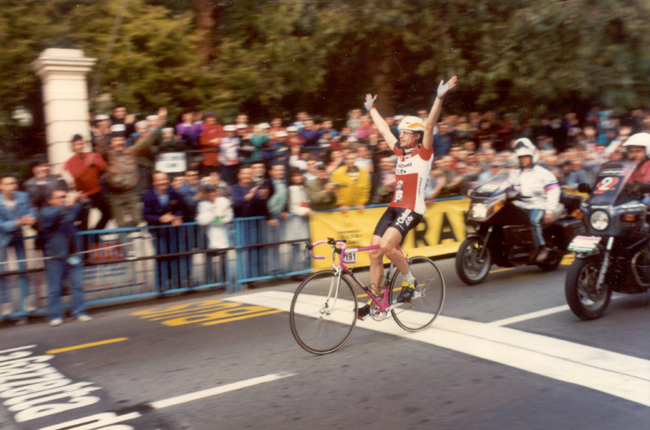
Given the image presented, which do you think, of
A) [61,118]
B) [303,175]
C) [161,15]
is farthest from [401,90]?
[61,118]

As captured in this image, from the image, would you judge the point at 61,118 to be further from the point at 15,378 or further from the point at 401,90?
the point at 401,90

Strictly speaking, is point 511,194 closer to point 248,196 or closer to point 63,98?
point 248,196

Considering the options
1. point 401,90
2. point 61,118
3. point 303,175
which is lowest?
point 303,175

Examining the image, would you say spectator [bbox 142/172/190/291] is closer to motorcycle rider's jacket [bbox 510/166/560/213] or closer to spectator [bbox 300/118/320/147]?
spectator [bbox 300/118/320/147]

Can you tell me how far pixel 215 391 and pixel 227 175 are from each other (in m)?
6.47

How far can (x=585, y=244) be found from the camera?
21.6ft

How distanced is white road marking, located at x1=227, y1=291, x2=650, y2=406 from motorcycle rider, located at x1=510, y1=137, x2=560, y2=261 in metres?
3.06

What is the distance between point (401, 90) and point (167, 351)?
15.0 metres

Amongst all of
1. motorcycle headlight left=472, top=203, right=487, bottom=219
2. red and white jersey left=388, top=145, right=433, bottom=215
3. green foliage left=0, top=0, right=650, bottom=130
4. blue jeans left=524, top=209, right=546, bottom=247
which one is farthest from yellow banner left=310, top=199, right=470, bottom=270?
green foliage left=0, top=0, right=650, bottom=130

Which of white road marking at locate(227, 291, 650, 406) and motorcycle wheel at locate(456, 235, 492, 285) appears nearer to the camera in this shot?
white road marking at locate(227, 291, 650, 406)

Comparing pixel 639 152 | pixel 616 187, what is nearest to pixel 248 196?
pixel 616 187

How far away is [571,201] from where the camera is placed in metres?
9.98

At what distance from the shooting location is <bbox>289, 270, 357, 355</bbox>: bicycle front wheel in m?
5.60

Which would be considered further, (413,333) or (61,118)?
(61,118)
